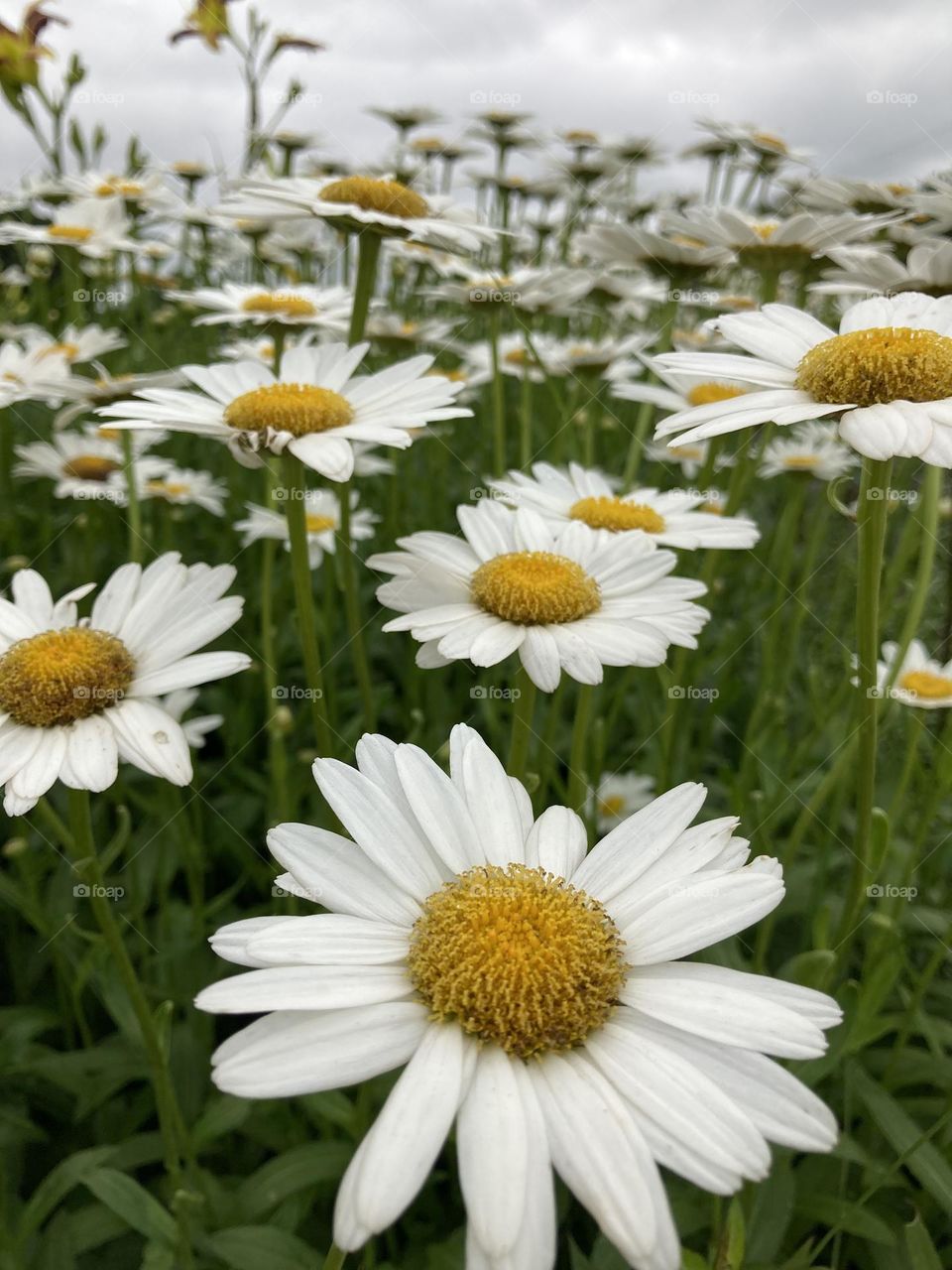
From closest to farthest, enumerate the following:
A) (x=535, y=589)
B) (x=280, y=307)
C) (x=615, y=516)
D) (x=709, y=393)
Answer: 1. (x=535, y=589)
2. (x=615, y=516)
3. (x=280, y=307)
4. (x=709, y=393)

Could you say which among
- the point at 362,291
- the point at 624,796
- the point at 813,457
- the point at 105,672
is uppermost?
the point at 362,291

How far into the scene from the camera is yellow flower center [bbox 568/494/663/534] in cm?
217

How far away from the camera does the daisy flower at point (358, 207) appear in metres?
2.26

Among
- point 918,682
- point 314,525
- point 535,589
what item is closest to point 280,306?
point 314,525

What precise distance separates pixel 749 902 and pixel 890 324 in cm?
119

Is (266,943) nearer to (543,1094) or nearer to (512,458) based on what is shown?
(543,1094)

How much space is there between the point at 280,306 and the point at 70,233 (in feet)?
Result: 4.89

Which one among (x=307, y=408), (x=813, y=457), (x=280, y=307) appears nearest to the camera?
(x=307, y=408)

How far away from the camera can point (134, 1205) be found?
5.26 feet

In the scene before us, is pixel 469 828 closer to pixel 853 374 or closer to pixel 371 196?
pixel 853 374

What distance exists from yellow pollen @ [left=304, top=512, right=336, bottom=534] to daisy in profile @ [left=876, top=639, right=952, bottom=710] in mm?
1798

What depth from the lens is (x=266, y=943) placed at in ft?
2.95

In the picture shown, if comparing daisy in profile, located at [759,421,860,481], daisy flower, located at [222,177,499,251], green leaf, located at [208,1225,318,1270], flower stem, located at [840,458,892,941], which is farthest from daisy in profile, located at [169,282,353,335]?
green leaf, located at [208,1225,318,1270]

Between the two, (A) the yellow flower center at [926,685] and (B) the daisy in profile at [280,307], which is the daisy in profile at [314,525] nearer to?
(B) the daisy in profile at [280,307]
